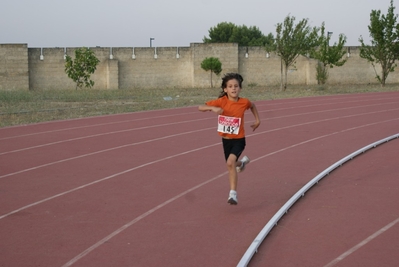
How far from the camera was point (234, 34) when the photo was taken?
8312cm

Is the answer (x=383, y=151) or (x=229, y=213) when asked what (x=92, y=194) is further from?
(x=383, y=151)

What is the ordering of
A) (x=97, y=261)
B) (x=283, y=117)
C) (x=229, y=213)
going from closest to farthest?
(x=97, y=261)
(x=229, y=213)
(x=283, y=117)

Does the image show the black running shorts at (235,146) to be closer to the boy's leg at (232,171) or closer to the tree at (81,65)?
the boy's leg at (232,171)

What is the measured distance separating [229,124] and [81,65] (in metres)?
35.9

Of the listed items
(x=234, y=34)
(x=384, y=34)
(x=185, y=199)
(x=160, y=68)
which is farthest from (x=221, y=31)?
(x=185, y=199)

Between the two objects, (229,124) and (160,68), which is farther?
(160,68)

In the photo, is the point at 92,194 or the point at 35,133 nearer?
the point at 92,194

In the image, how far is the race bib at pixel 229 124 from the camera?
7.39 metres

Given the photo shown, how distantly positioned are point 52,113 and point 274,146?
36.3ft

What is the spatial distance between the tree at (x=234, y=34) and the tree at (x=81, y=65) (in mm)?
42239

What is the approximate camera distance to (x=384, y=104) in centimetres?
2247

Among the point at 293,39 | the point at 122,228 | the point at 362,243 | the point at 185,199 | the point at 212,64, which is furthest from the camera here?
the point at 212,64

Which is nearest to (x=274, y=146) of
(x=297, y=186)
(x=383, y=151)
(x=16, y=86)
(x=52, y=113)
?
(x=383, y=151)

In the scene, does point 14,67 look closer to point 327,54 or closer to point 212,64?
point 212,64
